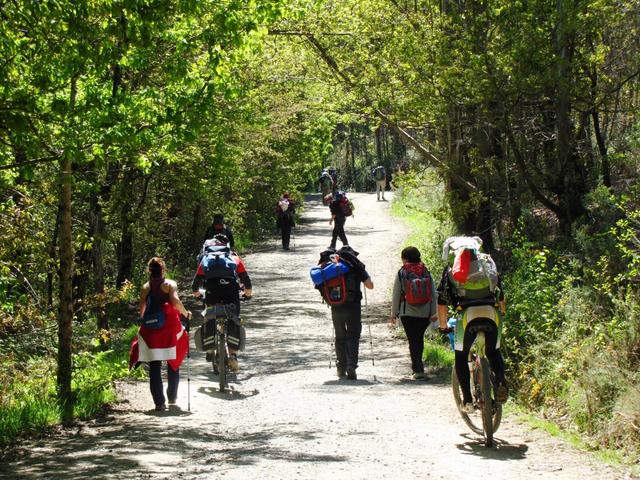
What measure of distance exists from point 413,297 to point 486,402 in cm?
430

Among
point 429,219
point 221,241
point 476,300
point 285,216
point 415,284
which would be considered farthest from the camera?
point 429,219

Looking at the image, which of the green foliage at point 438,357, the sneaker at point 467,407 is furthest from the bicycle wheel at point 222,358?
the sneaker at point 467,407

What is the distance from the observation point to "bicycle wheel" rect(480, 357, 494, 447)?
8930mm

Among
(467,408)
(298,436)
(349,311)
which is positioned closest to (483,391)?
(467,408)

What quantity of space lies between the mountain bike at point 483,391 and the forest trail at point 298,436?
0.54ft

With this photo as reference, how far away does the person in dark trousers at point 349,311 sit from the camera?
13.2 m

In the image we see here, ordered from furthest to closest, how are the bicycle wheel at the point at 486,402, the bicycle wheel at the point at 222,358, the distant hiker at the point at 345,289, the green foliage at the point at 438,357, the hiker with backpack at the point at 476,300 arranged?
the green foliage at the point at 438,357
the distant hiker at the point at 345,289
the bicycle wheel at the point at 222,358
the hiker with backpack at the point at 476,300
the bicycle wheel at the point at 486,402

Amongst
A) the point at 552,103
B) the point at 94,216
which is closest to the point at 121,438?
the point at 94,216

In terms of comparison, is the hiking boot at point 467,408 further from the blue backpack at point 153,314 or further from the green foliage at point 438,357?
the green foliage at point 438,357

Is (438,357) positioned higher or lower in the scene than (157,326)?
lower

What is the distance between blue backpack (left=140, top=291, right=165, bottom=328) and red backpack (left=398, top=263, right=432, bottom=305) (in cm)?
349

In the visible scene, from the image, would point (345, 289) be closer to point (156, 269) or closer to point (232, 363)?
point (232, 363)

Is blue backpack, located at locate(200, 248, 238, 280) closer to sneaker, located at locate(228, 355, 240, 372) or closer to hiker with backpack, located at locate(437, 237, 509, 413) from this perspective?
sneaker, located at locate(228, 355, 240, 372)

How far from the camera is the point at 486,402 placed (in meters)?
8.91
